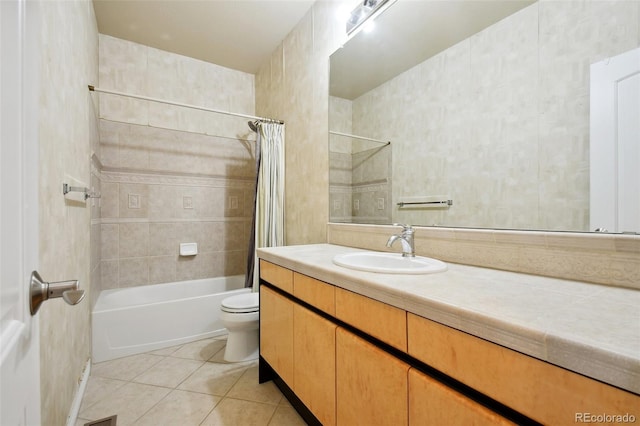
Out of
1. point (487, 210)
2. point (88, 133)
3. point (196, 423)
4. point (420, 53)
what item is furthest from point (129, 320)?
point (420, 53)

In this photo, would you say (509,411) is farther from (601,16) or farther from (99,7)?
(99,7)

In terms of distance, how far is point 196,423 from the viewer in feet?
4.73

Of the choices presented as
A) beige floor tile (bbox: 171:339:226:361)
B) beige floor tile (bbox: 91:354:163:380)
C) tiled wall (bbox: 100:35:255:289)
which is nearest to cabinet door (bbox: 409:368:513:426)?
beige floor tile (bbox: 171:339:226:361)

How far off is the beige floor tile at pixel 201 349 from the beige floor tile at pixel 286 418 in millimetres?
838

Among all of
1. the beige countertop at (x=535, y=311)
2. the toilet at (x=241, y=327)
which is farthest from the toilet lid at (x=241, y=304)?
the beige countertop at (x=535, y=311)

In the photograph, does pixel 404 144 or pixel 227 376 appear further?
pixel 227 376

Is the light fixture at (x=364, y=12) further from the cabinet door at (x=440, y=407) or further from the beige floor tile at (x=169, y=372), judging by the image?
the beige floor tile at (x=169, y=372)

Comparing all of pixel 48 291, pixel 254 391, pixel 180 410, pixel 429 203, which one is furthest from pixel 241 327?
pixel 48 291

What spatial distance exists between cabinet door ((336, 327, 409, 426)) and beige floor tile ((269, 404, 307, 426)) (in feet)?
1.67

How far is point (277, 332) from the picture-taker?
1.53 meters

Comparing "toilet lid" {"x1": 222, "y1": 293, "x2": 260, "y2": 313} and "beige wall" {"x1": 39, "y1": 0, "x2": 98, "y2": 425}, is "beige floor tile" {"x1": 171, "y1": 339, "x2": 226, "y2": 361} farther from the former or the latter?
"beige wall" {"x1": 39, "y1": 0, "x2": 98, "y2": 425}

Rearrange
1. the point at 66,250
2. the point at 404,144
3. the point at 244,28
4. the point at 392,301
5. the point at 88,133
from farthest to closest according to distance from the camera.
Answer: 1. the point at 244,28
2. the point at 88,133
3. the point at 404,144
4. the point at 66,250
5. the point at 392,301

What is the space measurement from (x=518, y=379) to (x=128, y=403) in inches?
76.1

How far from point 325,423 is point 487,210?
109 cm
